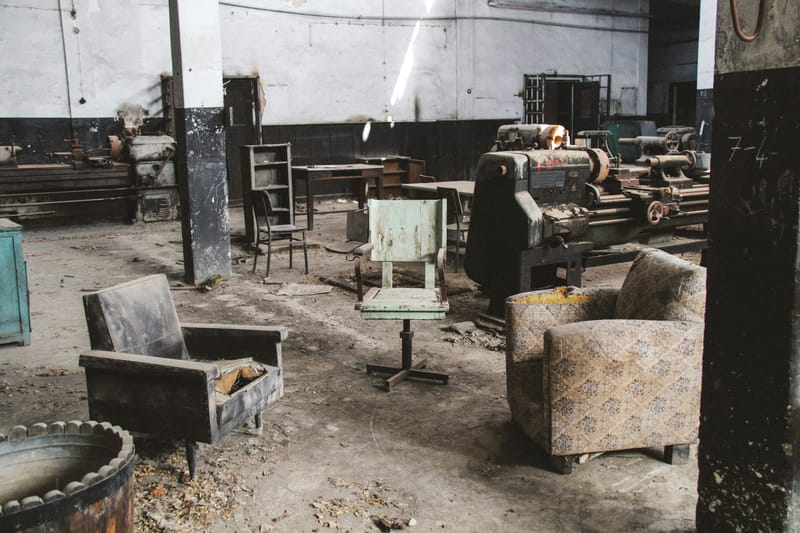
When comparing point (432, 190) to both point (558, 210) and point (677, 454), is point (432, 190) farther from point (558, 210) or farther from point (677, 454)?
point (677, 454)

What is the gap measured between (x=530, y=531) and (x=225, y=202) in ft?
16.9

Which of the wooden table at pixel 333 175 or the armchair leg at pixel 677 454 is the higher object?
the wooden table at pixel 333 175

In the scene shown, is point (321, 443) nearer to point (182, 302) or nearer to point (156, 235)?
point (182, 302)

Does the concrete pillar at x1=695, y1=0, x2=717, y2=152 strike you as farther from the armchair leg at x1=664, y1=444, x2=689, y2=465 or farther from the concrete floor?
the armchair leg at x1=664, y1=444, x2=689, y2=465

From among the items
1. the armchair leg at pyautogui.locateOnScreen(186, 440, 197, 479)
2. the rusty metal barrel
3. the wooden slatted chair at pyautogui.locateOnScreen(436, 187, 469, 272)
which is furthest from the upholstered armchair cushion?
the wooden slatted chair at pyautogui.locateOnScreen(436, 187, 469, 272)

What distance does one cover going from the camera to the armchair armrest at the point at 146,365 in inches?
119

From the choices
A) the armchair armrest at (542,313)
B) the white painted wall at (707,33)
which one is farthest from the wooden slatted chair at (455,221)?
the white painted wall at (707,33)

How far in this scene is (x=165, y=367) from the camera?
3.04 m

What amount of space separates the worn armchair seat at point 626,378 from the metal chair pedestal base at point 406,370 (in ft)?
3.35

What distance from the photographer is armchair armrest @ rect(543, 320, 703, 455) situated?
307 cm

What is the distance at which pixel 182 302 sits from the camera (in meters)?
6.39

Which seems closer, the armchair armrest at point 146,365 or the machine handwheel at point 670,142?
the armchair armrest at point 146,365

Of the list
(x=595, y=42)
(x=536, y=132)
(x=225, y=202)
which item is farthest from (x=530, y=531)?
(x=595, y=42)

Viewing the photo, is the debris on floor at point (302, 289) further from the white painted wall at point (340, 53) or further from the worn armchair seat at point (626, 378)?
the white painted wall at point (340, 53)
